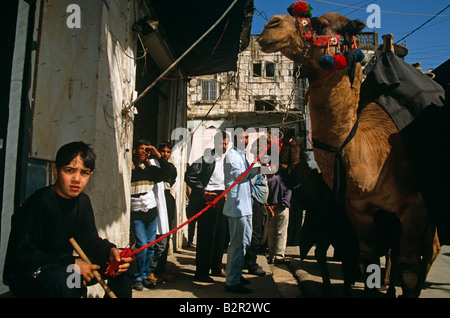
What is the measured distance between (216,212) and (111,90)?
254cm

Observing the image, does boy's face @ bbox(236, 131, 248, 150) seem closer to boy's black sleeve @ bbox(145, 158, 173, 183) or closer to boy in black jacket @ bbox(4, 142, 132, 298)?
boy's black sleeve @ bbox(145, 158, 173, 183)

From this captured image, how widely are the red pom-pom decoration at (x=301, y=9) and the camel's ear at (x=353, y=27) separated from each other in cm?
40

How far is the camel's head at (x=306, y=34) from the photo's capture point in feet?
9.71

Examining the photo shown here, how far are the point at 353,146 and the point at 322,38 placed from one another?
111 cm

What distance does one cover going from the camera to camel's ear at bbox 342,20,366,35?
10.4ft

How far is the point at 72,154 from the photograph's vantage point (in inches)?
88.9

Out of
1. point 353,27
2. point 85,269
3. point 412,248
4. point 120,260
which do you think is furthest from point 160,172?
point 412,248

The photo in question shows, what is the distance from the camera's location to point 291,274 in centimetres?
547

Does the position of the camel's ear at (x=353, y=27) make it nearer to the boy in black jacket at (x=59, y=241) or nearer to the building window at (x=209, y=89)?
the boy in black jacket at (x=59, y=241)

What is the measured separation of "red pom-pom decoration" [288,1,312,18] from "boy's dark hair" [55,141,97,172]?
2.37 m

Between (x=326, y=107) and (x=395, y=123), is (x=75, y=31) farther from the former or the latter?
(x=395, y=123)

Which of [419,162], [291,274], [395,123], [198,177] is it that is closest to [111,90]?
[198,177]

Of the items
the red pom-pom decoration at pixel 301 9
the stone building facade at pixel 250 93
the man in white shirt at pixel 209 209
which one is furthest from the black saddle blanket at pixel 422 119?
the stone building facade at pixel 250 93

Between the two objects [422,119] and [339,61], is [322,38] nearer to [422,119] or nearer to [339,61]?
[339,61]
